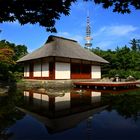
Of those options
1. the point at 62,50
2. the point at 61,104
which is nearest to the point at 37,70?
the point at 62,50

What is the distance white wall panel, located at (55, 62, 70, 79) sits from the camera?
26562mm

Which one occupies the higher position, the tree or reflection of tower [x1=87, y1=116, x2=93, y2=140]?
the tree

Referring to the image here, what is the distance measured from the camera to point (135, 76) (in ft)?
105

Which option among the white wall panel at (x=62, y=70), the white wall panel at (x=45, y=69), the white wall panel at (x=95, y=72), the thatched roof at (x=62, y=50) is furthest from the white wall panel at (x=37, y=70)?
the white wall panel at (x=95, y=72)

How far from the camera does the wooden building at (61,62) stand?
1045 inches

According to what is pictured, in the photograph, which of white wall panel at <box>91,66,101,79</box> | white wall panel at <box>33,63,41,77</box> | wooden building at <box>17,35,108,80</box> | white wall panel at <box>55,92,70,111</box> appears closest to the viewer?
white wall panel at <box>55,92,70,111</box>

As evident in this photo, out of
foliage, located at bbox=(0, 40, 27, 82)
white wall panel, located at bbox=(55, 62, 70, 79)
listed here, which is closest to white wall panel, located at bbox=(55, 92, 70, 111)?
white wall panel, located at bbox=(55, 62, 70, 79)

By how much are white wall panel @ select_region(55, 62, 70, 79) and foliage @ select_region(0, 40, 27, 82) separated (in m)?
5.74

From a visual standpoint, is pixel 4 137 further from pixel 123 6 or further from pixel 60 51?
pixel 60 51

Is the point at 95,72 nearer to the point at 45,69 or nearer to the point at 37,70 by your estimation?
the point at 45,69

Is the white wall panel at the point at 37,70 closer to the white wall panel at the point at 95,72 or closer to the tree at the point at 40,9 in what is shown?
the white wall panel at the point at 95,72

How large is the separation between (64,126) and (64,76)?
64.0ft

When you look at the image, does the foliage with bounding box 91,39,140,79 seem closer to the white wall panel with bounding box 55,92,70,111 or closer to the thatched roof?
the thatched roof

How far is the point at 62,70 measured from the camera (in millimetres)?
27203
